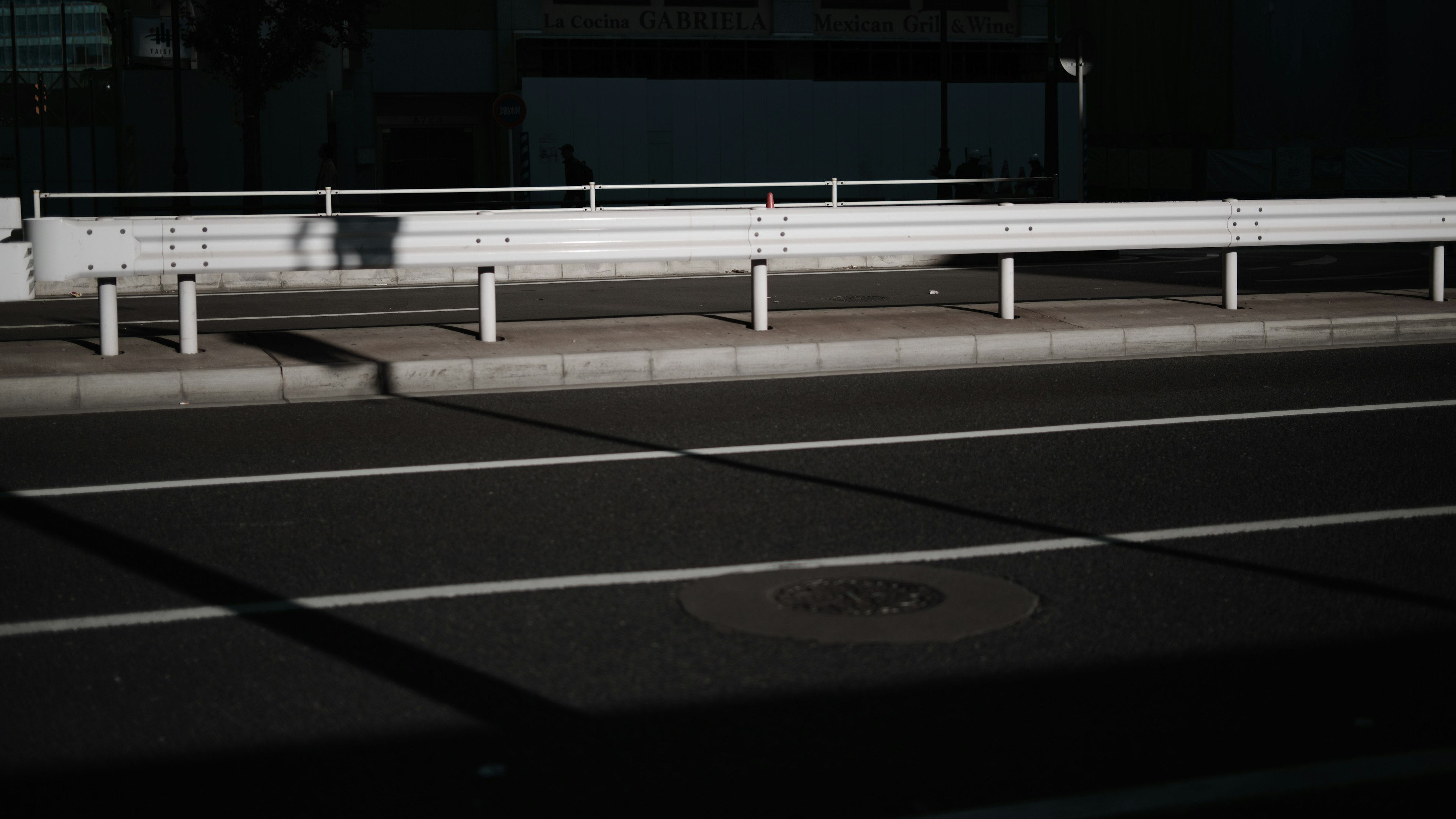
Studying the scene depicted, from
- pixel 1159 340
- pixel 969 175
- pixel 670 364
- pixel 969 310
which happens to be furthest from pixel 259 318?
pixel 969 175

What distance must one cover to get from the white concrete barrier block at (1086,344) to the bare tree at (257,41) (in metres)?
28.6

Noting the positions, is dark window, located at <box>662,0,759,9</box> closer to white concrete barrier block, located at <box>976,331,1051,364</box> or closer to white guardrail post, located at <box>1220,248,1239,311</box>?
white guardrail post, located at <box>1220,248,1239,311</box>

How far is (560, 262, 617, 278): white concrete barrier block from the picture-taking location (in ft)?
67.2

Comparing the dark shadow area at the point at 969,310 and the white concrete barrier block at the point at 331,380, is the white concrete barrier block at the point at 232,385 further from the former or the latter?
the dark shadow area at the point at 969,310

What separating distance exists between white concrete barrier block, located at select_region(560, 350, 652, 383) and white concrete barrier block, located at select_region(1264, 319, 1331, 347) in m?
4.86

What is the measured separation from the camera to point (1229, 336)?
11922 mm

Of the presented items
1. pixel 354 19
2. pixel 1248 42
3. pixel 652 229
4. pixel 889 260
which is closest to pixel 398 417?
pixel 652 229

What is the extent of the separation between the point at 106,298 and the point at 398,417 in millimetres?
2645

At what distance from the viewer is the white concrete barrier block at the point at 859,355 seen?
11008 mm

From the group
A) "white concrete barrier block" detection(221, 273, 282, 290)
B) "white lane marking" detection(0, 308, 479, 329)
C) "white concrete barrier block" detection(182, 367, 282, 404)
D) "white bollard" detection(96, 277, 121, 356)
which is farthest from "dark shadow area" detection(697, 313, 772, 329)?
"white concrete barrier block" detection(221, 273, 282, 290)

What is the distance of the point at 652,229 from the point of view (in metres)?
12.0

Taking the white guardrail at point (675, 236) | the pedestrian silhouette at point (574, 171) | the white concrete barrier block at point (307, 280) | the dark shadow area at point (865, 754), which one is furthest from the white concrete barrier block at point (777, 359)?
the pedestrian silhouette at point (574, 171)

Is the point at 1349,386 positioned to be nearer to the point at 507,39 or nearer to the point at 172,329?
the point at 172,329

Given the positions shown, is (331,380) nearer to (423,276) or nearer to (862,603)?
(862,603)
